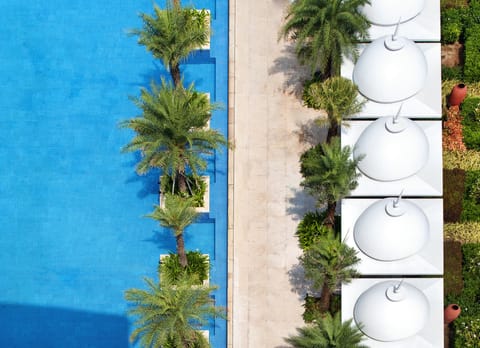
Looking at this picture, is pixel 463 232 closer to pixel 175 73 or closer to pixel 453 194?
pixel 453 194

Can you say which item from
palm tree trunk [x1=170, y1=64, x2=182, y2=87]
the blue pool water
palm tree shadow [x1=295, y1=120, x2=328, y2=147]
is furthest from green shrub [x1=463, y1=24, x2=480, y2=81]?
palm tree trunk [x1=170, y1=64, x2=182, y2=87]

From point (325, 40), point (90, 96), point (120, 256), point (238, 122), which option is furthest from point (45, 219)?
point (325, 40)

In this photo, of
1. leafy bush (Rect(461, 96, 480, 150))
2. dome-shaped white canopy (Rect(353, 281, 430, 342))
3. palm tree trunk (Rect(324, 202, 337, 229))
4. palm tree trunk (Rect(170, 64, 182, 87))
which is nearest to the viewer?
dome-shaped white canopy (Rect(353, 281, 430, 342))

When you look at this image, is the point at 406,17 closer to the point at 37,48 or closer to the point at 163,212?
the point at 163,212

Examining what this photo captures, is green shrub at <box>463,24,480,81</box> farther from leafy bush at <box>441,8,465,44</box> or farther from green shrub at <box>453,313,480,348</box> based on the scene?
green shrub at <box>453,313,480,348</box>

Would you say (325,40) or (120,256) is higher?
(325,40)

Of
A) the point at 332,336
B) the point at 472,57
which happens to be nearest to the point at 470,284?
the point at 332,336
